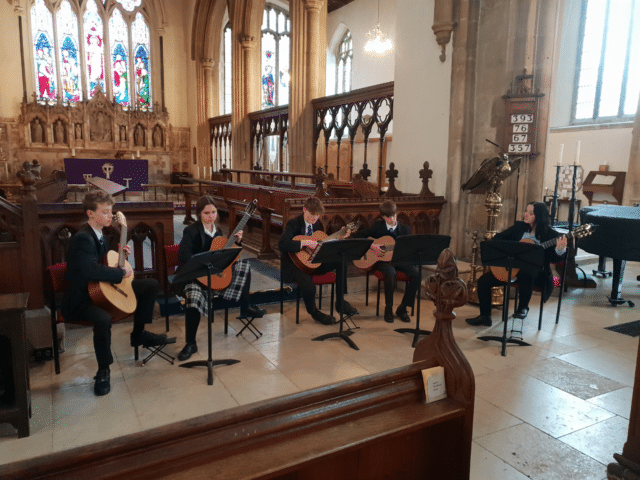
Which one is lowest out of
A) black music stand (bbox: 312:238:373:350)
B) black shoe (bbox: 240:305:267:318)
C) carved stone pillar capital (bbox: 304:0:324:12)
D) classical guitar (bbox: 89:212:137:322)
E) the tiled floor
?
the tiled floor

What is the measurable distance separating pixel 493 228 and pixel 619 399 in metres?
2.25

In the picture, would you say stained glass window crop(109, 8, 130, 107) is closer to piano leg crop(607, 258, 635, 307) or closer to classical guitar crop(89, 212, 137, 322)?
classical guitar crop(89, 212, 137, 322)

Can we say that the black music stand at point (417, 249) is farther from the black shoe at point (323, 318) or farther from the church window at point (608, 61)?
the church window at point (608, 61)

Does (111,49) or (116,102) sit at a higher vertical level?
(111,49)

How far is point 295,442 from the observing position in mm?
1366

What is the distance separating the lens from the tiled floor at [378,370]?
8.61ft

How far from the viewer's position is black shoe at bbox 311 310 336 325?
4617 mm

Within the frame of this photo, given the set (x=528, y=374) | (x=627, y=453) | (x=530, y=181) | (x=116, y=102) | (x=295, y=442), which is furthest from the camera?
(x=116, y=102)

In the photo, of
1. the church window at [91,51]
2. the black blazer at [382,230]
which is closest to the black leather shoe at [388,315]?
the black blazer at [382,230]

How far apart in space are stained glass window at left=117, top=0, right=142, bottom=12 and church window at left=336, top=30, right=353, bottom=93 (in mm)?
7310

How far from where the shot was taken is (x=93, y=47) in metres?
16.7

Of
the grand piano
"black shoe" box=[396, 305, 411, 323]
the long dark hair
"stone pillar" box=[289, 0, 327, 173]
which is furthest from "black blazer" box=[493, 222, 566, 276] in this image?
"stone pillar" box=[289, 0, 327, 173]

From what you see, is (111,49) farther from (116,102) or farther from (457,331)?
(457,331)

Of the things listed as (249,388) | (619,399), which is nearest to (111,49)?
(249,388)
